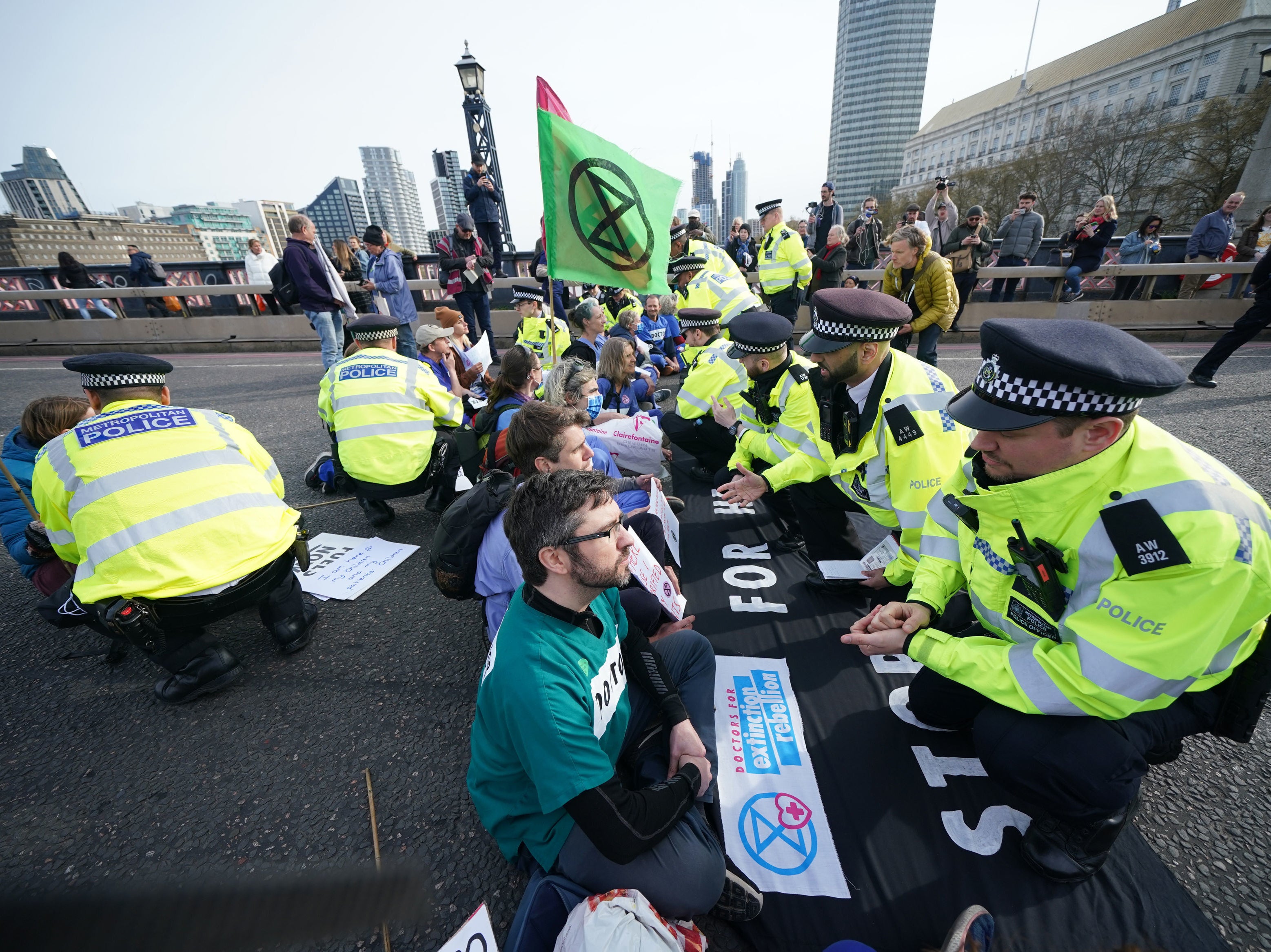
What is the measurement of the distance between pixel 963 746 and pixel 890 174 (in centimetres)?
11583

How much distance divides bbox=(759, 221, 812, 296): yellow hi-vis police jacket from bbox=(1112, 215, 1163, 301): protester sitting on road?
6.11 meters

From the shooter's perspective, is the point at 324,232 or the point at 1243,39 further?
the point at 324,232

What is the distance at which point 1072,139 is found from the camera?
31.9 m

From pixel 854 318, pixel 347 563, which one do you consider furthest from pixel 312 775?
pixel 854 318

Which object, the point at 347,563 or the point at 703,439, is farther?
the point at 703,439

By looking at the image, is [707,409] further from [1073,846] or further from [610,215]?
[1073,846]

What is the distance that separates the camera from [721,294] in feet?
22.6

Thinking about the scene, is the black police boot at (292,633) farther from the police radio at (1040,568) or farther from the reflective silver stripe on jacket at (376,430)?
the police radio at (1040,568)

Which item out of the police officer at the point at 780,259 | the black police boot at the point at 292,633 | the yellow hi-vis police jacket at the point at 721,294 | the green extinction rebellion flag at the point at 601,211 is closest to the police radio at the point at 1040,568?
the green extinction rebellion flag at the point at 601,211

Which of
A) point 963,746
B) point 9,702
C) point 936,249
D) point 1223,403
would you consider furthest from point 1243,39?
point 9,702

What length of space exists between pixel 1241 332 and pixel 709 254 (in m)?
5.89

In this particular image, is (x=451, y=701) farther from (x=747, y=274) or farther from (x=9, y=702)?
(x=747, y=274)

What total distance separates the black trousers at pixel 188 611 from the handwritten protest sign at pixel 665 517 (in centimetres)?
190

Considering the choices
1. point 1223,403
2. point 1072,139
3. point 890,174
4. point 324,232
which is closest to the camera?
point 1223,403
